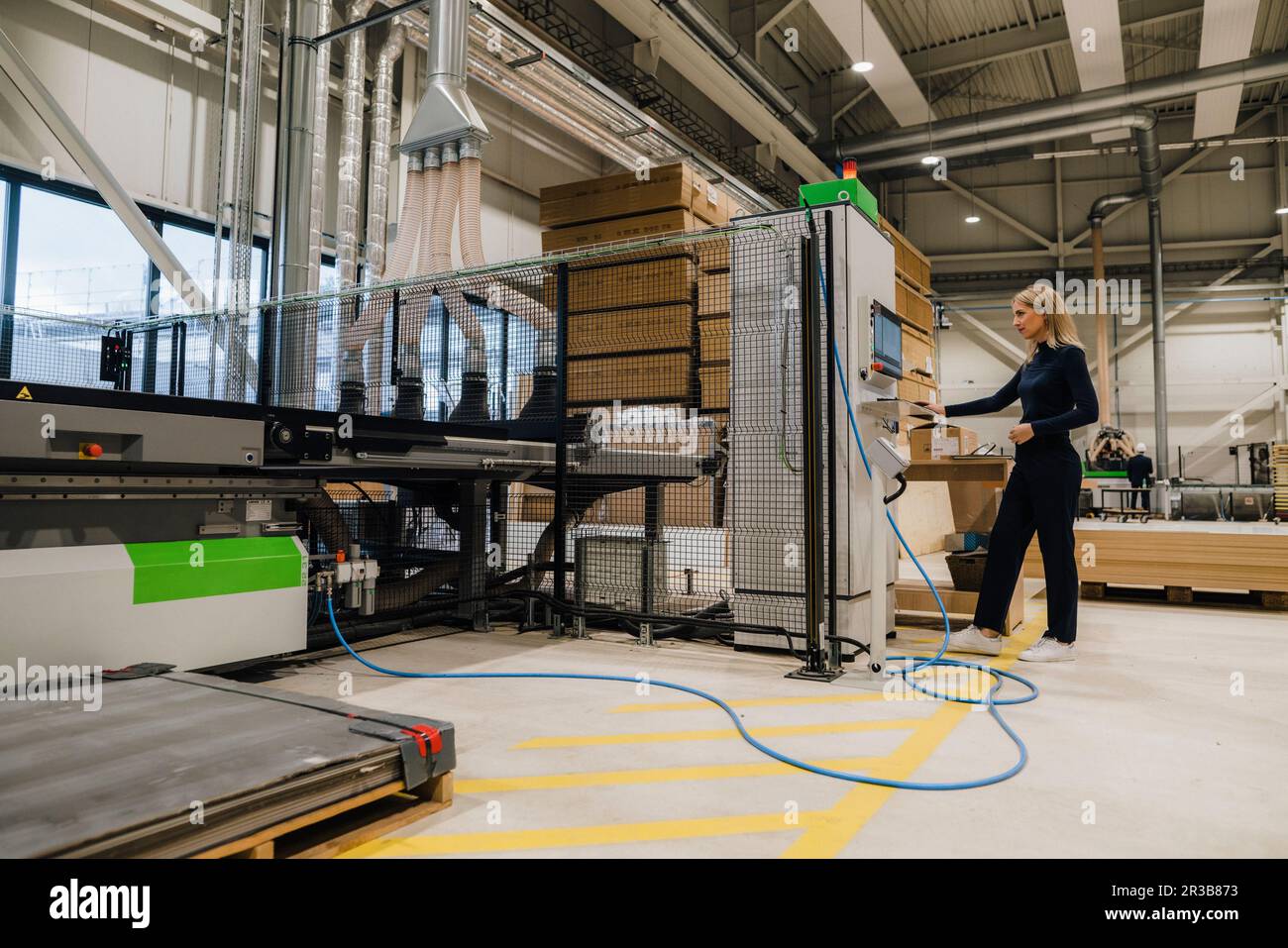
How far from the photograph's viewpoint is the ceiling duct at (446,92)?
16.2ft

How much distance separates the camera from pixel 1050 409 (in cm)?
388

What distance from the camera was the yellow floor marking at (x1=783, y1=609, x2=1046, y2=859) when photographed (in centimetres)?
172

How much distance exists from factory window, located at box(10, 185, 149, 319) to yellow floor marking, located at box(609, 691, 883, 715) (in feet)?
17.5

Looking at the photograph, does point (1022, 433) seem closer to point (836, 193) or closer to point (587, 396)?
point (836, 193)

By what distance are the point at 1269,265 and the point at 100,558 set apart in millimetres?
17602

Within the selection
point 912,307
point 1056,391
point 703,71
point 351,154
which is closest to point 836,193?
point 1056,391

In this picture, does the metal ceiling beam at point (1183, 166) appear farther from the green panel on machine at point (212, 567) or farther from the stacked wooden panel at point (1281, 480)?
the green panel on machine at point (212, 567)

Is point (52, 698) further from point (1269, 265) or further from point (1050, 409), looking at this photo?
point (1269, 265)

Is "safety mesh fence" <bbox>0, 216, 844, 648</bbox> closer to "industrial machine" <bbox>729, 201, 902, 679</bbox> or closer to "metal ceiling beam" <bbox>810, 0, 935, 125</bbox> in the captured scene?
"industrial machine" <bbox>729, 201, 902, 679</bbox>

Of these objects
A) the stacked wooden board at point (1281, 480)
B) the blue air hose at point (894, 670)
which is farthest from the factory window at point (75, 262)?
the stacked wooden board at point (1281, 480)

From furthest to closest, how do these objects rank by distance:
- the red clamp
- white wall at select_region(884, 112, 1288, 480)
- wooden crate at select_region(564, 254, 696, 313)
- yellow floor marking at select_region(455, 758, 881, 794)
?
white wall at select_region(884, 112, 1288, 480), wooden crate at select_region(564, 254, 696, 313), yellow floor marking at select_region(455, 758, 881, 794), the red clamp

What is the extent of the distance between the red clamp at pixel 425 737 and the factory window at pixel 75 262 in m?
5.49

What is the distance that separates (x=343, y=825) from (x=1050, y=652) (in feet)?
10.7

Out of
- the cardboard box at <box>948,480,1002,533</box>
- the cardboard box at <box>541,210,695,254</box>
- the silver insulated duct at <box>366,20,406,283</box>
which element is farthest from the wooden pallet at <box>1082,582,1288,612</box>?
the silver insulated duct at <box>366,20,406,283</box>
